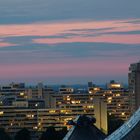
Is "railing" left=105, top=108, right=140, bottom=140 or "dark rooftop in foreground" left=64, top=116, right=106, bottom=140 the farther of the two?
"dark rooftop in foreground" left=64, top=116, right=106, bottom=140

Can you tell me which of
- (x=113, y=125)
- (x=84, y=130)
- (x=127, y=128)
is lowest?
(x=113, y=125)

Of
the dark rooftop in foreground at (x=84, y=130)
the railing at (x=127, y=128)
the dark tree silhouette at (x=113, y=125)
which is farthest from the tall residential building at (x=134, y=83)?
the railing at (x=127, y=128)

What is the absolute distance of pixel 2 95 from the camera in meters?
148

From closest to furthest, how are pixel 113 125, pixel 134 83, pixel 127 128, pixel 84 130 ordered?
pixel 127 128, pixel 84 130, pixel 113 125, pixel 134 83

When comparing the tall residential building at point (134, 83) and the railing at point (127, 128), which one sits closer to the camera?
the railing at point (127, 128)

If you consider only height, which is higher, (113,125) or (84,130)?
(84,130)

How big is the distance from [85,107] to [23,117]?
8802mm

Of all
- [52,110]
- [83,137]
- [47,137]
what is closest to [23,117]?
[52,110]

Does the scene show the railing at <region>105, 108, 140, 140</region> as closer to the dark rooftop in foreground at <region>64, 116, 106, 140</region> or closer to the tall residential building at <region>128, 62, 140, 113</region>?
the dark rooftop in foreground at <region>64, 116, 106, 140</region>

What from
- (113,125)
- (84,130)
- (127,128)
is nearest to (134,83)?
(113,125)

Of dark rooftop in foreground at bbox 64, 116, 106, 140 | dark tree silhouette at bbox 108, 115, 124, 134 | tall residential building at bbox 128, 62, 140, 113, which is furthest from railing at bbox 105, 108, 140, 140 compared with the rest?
tall residential building at bbox 128, 62, 140, 113

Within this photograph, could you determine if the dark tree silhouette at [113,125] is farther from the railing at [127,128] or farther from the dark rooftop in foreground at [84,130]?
the railing at [127,128]

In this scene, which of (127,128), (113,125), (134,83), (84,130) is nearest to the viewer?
(127,128)

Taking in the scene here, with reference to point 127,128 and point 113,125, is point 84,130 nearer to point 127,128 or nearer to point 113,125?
point 127,128
